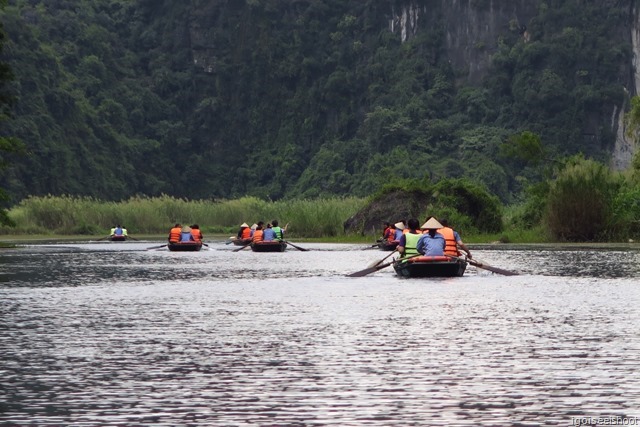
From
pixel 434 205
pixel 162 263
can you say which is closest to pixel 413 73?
pixel 434 205

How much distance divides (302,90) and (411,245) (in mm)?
102037

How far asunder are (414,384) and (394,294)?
44.8 feet

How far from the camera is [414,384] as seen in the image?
48.1 ft

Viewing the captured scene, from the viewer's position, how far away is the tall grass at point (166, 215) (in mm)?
75062

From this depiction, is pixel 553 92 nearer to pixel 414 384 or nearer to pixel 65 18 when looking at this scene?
pixel 65 18

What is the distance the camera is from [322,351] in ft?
57.7

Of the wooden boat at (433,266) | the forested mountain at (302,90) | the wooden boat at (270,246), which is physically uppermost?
the forested mountain at (302,90)

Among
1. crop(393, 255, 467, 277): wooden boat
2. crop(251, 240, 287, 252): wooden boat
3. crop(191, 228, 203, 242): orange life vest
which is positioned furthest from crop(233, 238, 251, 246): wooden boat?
crop(393, 255, 467, 277): wooden boat

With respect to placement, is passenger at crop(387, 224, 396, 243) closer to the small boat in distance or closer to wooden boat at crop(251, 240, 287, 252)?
wooden boat at crop(251, 240, 287, 252)

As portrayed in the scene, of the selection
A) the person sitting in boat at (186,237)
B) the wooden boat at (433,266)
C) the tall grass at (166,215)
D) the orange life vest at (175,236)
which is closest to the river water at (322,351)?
the wooden boat at (433,266)

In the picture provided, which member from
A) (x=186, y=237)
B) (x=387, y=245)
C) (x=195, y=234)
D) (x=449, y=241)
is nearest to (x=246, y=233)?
(x=195, y=234)

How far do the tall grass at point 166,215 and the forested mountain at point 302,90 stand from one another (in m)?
22.1

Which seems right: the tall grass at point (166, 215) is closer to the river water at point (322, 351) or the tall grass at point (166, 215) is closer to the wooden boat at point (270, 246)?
the wooden boat at point (270, 246)

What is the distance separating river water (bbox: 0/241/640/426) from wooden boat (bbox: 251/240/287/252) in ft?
68.7
